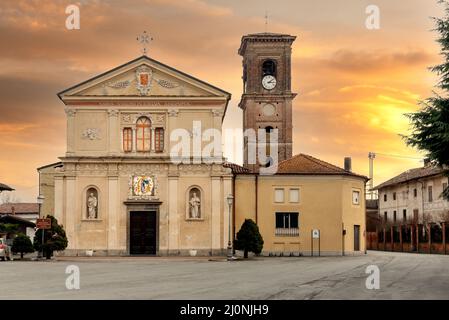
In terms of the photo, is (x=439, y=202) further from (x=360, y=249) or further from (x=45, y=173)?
(x=45, y=173)

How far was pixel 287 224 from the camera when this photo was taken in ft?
176

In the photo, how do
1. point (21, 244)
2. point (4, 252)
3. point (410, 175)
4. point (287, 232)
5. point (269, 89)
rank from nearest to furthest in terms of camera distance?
1. point (4, 252)
2. point (21, 244)
3. point (287, 232)
4. point (269, 89)
5. point (410, 175)

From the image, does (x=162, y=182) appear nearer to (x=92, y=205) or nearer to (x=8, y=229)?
(x=92, y=205)

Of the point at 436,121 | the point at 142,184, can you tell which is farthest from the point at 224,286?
the point at 142,184

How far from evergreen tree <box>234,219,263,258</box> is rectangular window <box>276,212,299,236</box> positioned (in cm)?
470

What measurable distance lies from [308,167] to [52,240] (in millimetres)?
19062

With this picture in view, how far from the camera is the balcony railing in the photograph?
53.2 metres

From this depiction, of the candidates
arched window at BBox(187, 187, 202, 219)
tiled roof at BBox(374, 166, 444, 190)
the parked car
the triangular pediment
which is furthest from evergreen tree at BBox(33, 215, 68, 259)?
tiled roof at BBox(374, 166, 444, 190)

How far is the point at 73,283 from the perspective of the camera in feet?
78.7

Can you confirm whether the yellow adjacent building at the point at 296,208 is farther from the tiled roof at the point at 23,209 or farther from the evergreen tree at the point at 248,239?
the tiled roof at the point at 23,209

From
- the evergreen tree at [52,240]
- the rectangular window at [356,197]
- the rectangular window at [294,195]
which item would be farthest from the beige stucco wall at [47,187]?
the rectangular window at [356,197]

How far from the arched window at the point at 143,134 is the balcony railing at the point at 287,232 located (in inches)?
416

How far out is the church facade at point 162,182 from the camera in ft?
168

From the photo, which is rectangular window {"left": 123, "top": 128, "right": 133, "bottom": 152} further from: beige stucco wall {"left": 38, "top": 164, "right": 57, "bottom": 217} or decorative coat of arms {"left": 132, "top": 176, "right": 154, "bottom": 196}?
beige stucco wall {"left": 38, "top": 164, "right": 57, "bottom": 217}
